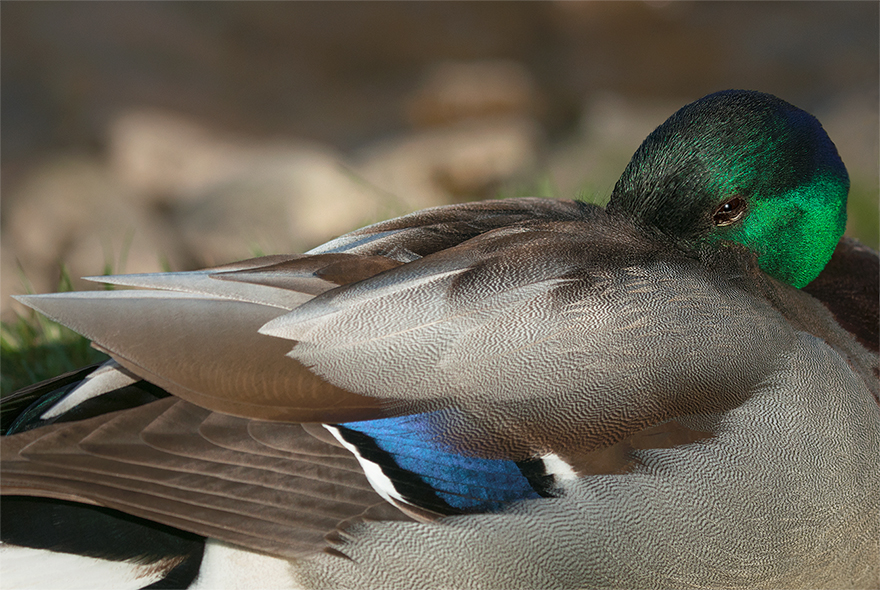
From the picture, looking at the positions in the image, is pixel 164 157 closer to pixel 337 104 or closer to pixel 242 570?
pixel 337 104

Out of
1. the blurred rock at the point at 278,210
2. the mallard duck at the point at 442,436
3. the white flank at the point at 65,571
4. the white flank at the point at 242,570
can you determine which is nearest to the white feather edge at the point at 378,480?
the mallard duck at the point at 442,436

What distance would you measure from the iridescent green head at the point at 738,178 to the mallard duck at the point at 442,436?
0.16 m

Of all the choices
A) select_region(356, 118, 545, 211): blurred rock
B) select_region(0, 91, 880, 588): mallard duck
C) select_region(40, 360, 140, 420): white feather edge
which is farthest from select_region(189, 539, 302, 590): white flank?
select_region(356, 118, 545, 211): blurred rock

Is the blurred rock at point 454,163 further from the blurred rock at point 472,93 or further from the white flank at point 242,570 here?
the white flank at point 242,570

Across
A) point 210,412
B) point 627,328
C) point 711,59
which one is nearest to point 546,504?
point 627,328

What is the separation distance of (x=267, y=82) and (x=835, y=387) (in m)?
7.21

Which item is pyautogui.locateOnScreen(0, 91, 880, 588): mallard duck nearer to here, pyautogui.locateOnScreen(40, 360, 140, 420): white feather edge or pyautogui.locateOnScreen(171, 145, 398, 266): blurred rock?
pyautogui.locateOnScreen(40, 360, 140, 420): white feather edge

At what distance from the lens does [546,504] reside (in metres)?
1.41

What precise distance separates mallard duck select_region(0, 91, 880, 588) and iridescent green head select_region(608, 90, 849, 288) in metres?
0.16

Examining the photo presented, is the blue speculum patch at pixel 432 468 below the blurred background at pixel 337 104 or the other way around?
below

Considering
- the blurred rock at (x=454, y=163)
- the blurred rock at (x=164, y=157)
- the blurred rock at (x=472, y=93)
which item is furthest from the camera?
the blurred rock at (x=472, y=93)

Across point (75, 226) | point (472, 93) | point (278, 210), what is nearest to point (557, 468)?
point (278, 210)

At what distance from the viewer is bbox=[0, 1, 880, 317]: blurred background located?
15.3ft

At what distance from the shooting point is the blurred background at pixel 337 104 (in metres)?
4.65
